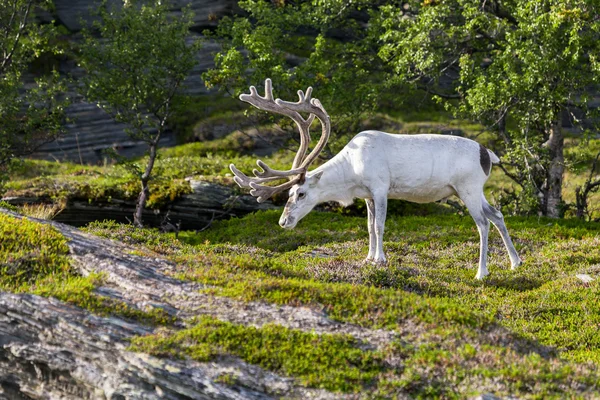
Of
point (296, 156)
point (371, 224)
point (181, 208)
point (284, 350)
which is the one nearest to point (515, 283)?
point (371, 224)

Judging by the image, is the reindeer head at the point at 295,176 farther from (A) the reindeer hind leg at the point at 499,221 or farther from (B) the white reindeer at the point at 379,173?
(A) the reindeer hind leg at the point at 499,221

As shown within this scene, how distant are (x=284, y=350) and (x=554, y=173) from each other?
13983mm

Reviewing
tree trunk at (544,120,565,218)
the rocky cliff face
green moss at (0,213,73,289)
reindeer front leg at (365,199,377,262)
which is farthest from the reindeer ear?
the rocky cliff face

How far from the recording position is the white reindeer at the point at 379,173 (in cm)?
1455

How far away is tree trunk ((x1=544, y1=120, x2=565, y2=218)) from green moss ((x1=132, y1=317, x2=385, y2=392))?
13.2 metres

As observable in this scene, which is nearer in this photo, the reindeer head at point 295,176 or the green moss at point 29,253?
the green moss at point 29,253

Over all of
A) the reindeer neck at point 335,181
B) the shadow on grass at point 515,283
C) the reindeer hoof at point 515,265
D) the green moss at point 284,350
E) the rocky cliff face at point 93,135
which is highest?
the reindeer neck at point 335,181

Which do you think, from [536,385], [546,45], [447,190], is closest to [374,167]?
[447,190]

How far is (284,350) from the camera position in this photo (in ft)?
31.6

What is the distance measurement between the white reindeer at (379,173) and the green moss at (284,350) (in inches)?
193

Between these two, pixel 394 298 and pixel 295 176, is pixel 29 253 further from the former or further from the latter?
pixel 394 298

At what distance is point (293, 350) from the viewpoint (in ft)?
31.6

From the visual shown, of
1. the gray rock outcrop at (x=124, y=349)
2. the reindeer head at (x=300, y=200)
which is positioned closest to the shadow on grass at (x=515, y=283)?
the reindeer head at (x=300, y=200)

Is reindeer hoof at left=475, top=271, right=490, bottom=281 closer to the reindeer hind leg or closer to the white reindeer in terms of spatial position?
the white reindeer
